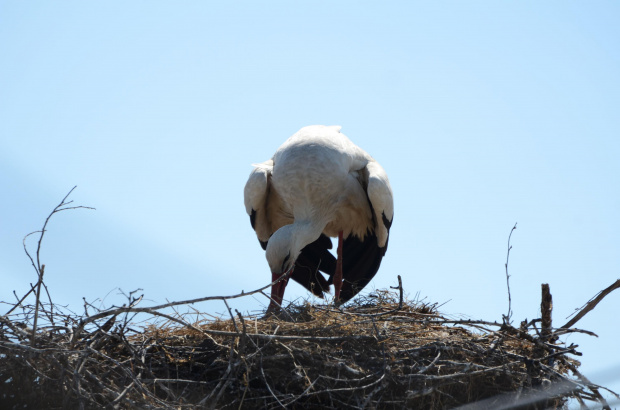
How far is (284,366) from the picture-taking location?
394 cm

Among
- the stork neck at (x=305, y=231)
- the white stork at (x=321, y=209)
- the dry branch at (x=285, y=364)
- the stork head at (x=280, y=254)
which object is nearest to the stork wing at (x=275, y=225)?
the white stork at (x=321, y=209)

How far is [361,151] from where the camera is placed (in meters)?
6.28

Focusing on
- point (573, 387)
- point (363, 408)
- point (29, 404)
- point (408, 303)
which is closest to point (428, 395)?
point (363, 408)

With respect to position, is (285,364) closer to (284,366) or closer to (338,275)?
(284,366)

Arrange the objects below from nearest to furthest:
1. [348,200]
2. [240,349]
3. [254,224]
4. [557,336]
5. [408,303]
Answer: [240,349]
[557,336]
[408,303]
[348,200]
[254,224]

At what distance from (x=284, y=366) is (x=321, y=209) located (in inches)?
87.0

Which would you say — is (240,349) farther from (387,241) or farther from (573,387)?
(387,241)

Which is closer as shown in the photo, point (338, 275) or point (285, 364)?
point (285, 364)

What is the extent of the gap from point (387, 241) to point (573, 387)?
2541 millimetres

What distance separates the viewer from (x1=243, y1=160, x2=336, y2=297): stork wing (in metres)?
6.17

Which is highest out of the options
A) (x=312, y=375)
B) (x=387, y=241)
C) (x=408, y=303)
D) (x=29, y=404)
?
(x=387, y=241)

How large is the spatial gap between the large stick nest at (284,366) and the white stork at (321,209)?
135 centimetres

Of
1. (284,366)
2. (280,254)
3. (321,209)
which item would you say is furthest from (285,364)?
(321,209)

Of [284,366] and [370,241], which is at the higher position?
[370,241]
